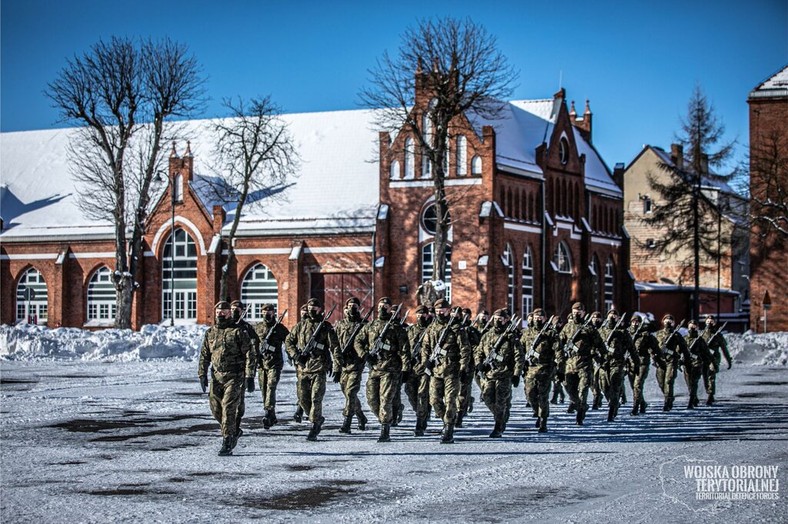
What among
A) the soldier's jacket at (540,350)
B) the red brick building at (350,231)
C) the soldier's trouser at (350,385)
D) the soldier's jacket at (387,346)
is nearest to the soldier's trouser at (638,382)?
the soldier's jacket at (540,350)

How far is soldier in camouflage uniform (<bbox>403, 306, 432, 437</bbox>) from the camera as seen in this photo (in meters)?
17.2

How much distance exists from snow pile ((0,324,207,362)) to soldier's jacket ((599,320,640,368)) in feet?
63.5

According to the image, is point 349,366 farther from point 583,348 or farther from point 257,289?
point 257,289

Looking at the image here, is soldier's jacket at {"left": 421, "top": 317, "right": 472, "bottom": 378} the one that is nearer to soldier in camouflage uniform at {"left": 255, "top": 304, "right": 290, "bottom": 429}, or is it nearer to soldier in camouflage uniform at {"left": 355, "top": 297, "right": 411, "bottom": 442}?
soldier in camouflage uniform at {"left": 355, "top": 297, "right": 411, "bottom": 442}

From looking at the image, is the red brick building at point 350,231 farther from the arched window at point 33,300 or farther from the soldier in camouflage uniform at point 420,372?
the soldier in camouflage uniform at point 420,372

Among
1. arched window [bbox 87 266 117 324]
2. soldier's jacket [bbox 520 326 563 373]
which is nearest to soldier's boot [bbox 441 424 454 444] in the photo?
soldier's jacket [bbox 520 326 563 373]

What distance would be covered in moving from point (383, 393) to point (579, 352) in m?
4.68

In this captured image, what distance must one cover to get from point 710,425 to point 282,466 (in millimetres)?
8373

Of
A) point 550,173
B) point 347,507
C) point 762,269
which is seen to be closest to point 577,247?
point 550,173

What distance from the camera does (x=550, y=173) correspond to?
5866 cm

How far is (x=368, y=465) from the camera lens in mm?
13820

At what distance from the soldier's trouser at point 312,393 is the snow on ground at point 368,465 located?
1.42 feet

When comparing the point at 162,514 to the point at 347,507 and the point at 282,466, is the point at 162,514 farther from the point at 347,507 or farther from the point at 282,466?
the point at 282,466

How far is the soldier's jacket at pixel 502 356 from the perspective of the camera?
1753 cm
